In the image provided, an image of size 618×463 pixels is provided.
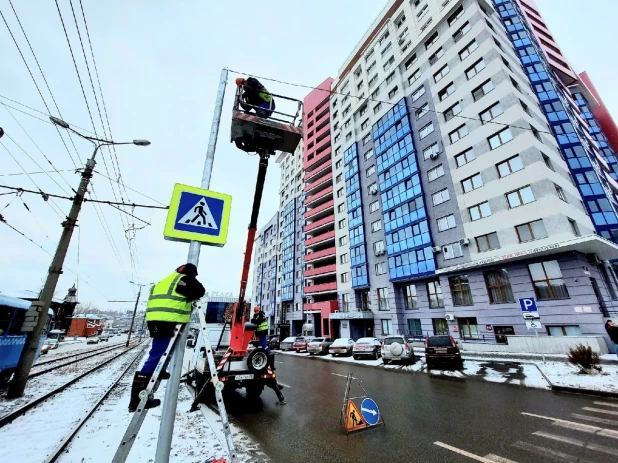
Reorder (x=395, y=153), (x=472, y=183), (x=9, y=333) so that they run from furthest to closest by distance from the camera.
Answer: (x=395, y=153) → (x=472, y=183) → (x=9, y=333)

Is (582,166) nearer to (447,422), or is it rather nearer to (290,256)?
(447,422)

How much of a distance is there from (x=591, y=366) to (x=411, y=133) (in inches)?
1030

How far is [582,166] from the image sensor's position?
26719 millimetres

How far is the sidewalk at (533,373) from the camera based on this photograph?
8.95 meters

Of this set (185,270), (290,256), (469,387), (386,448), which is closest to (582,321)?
(469,387)

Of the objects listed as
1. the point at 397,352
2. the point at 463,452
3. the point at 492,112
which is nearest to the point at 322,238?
the point at 492,112

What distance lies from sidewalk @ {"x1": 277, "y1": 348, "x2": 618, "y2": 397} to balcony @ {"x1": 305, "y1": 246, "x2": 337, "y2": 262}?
23762mm

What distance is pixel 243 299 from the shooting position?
8.09 m

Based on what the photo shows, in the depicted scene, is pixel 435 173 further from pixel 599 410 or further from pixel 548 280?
pixel 599 410

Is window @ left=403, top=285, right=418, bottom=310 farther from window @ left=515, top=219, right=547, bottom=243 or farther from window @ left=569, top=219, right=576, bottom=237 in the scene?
window @ left=569, top=219, right=576, bottom=237

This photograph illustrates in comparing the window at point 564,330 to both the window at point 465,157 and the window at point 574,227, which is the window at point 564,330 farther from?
the window at point 465,157

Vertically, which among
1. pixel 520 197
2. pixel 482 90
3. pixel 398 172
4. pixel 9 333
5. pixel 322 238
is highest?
pixel 482 90

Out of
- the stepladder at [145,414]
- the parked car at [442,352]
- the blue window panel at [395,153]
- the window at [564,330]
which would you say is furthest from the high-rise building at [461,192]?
the stepladder at [145,414]

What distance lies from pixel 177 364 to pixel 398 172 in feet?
→ 105
